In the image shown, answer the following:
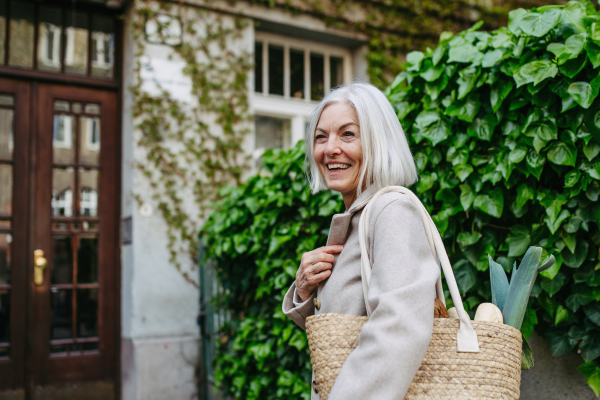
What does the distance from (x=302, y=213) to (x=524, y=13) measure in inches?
56.0

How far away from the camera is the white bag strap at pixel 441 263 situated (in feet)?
3.57

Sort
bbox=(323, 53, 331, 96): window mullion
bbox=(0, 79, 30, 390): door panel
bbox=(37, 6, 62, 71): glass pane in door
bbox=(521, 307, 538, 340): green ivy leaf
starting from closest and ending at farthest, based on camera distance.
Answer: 1. bbox=(521, 307, 538, 340): green ivy leaf
2. bbox=(0, 79, 30, 390): door panel
3. bbox=(37, 6, 62, 71): glass pane in door
4. bbox=(323, 53, 331, 96): window mullion

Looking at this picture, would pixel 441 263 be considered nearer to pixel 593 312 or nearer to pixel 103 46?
pixel 593 312

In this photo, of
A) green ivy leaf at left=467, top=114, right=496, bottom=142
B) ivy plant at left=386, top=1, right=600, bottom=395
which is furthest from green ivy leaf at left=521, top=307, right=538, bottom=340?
green ivy leaf at left=467, top=114, right=496, bottom=142

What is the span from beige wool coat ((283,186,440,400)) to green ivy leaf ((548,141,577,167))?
0.73m

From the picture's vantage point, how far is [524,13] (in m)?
1.79

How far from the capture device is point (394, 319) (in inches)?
40.2

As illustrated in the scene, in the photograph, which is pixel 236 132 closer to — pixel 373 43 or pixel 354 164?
pixel 373 43

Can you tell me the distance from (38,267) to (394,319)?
4104 millimetres

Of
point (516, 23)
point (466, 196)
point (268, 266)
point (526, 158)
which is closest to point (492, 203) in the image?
point (466, 196)

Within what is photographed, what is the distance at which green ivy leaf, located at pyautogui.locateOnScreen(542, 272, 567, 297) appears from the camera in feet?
5.41

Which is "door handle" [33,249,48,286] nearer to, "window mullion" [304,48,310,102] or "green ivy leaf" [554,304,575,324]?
"window mullion" [304,48,310,102]

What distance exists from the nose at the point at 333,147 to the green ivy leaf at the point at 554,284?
907 millimetres

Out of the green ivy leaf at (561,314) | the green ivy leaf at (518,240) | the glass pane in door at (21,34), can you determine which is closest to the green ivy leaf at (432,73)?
the green ivy leaf at (518,240)
